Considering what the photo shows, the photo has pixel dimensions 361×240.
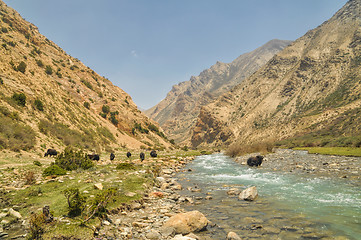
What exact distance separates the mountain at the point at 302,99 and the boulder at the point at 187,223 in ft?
135

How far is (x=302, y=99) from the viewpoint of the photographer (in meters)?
106

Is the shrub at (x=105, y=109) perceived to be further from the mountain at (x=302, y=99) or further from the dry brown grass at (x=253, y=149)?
the mountain at (x=302, y=99)

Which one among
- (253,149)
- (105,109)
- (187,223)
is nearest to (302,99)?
(253,149)

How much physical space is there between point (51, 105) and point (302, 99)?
120425 millimetres

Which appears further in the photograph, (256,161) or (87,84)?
(87,84)

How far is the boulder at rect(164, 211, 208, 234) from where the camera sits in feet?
23.9

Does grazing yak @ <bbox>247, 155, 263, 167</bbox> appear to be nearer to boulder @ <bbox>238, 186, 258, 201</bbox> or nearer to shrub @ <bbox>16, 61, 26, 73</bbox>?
boulder @ <bbox>238, 186, 258, 201</bbox>

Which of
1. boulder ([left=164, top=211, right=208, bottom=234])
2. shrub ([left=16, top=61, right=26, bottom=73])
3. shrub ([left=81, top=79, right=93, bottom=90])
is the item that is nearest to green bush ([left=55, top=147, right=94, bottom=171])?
boulder ([left=164, top=211, right=208, bottom=234])

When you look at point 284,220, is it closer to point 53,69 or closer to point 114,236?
point 114,236

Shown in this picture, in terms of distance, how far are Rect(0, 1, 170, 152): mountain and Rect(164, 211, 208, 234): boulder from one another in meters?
21.7

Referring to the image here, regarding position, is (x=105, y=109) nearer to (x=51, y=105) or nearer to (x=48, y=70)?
(x=48, y=70)

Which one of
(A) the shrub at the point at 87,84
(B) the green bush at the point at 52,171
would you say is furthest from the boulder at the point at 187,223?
(A) the shrub at the point at 87,84

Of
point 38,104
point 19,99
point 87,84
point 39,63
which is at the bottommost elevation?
point 38,104

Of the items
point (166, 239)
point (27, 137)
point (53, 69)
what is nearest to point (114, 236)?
point (166, 239)
